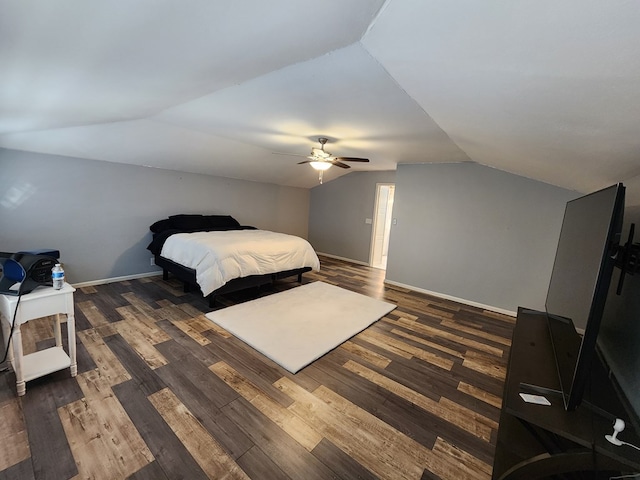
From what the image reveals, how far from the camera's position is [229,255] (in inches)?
137

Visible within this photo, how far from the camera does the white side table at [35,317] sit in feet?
5.71

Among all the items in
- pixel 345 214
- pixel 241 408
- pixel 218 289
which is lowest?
pixel 241 408

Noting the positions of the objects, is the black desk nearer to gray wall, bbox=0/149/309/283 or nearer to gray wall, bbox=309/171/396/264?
gray wall, bbox=309/171/396/264

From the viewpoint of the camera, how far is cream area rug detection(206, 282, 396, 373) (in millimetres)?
2607

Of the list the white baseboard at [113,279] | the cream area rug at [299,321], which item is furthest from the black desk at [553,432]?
the white baseboard at [113,279]

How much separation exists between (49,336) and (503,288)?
17.9 feet

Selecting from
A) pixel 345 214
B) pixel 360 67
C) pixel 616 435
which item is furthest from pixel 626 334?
pixel 345 214

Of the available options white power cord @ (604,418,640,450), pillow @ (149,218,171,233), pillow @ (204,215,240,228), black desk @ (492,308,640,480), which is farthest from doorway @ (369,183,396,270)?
white power cord @ (604,418,640,450)

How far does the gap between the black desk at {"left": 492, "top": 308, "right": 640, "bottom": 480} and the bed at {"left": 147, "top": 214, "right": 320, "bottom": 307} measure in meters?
2.98

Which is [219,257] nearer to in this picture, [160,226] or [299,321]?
[299,321]

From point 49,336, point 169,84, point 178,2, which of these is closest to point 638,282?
point 178,2

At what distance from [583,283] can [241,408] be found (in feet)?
7.01

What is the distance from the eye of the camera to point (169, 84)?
5.74 feet

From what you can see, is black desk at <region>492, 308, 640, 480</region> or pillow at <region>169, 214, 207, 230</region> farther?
pillow at <region>169, 214, 207, 230</region>
